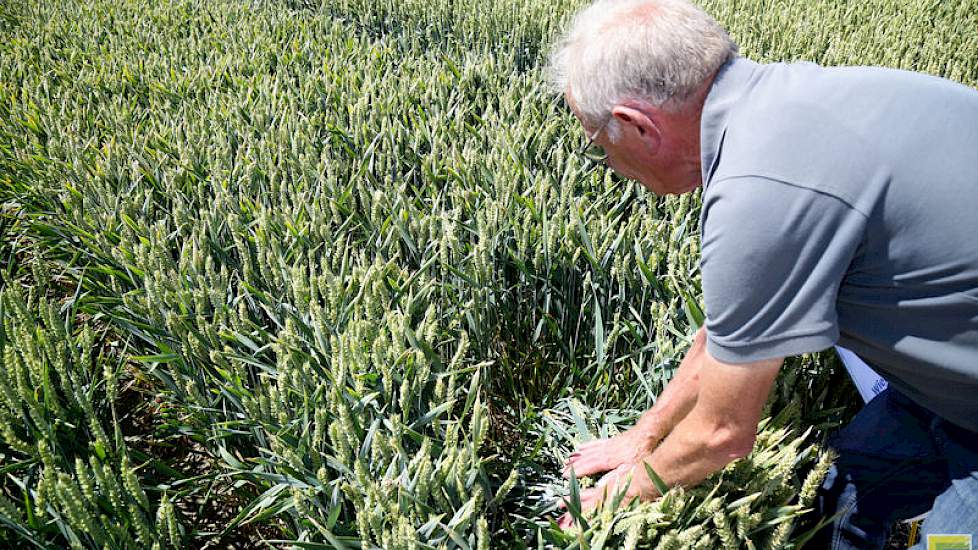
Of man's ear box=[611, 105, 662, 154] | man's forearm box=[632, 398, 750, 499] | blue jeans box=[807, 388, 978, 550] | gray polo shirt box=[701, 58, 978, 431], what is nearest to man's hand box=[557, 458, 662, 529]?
man's forearm box=[632, 398, 750, 499]

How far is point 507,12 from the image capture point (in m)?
4.20

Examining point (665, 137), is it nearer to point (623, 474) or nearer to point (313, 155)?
point (623, 474)

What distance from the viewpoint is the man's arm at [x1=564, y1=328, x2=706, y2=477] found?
4.25ft

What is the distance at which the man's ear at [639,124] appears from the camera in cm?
107

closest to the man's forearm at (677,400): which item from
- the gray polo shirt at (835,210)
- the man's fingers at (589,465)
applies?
the man's fingers at (589,465)

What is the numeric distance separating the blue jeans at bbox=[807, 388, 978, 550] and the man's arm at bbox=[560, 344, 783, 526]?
0.42 metres

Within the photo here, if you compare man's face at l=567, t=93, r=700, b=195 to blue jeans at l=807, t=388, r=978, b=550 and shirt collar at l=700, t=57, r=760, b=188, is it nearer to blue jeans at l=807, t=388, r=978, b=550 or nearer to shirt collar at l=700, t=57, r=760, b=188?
shirt collar at l=700, t=57, r=760, b=188

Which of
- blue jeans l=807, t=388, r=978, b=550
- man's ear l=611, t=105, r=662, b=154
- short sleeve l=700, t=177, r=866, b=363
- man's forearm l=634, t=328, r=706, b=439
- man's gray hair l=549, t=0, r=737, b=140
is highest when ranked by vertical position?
man's gray hair l=549, t=0, r=737, b=140

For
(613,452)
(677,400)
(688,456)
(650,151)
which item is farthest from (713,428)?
(650,151)

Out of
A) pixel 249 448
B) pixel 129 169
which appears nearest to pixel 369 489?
pixel 249 448

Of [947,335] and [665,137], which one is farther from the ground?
[665,137]

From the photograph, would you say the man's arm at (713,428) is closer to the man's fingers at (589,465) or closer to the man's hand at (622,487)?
the man's hand at (622,487)

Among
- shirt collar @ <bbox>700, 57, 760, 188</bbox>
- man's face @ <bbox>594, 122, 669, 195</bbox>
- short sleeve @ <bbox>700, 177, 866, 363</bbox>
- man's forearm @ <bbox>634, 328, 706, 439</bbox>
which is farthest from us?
man's forearm @ <bbox>634, 328, 706, 439</bbox>

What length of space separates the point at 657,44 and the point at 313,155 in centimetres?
161
